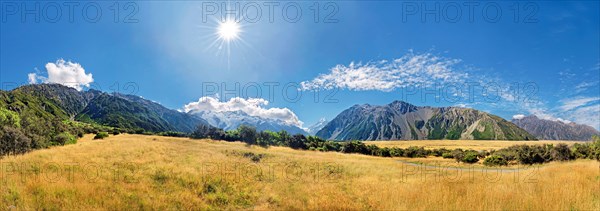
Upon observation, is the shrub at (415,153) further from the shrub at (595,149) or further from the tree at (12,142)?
the tree at (12,142)

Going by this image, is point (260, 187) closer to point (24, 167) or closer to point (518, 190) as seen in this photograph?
point (518, 190)

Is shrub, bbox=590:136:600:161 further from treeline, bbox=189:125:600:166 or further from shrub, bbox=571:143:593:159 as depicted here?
shrub, bbox=571:143:593:159

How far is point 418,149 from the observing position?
6444cm

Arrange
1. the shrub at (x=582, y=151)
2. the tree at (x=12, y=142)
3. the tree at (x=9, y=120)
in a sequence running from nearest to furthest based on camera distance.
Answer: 1. the tree at (x=12, y=142)
2. the shrub at (x=582, y=151)
3. the tree at (x=9, y=120)

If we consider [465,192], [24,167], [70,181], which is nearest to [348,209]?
[465,192]

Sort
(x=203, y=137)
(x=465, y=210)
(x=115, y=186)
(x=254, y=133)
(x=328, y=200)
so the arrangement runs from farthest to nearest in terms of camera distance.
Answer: (x=203, y=137) < (x=254, y=133) < (x=115, y=186) < (x=328, y=200) < (x=465, y=210)

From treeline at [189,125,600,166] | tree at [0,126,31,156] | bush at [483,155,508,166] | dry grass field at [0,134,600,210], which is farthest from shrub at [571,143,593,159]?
tree at [0,126,31,156]

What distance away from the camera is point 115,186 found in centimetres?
1258

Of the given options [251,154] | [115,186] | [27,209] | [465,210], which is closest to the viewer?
[27,209]

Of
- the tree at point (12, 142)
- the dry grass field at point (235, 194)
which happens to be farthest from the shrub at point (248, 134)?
the dry grass field at point (235, 194)

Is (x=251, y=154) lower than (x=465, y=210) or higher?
lower

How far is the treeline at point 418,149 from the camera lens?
3906 centimetres

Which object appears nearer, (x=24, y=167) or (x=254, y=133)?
(x=24, y=167)

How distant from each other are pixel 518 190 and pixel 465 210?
4.17 meters
